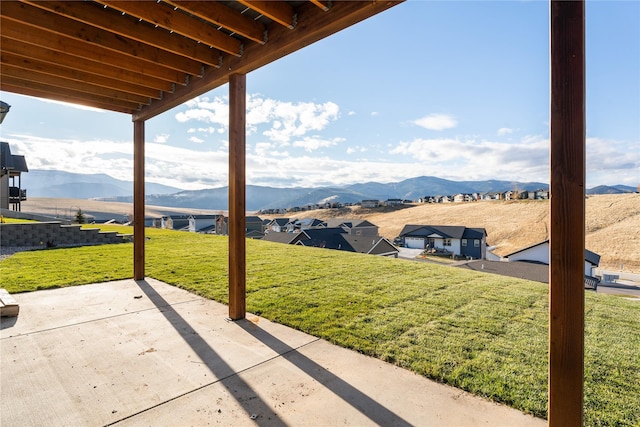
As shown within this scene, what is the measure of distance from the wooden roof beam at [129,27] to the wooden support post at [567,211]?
335 cm

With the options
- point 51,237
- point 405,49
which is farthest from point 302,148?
point 405,49

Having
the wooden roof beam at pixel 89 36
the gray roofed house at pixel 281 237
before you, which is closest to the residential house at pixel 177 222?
the gray roofed house at pixel 281 237

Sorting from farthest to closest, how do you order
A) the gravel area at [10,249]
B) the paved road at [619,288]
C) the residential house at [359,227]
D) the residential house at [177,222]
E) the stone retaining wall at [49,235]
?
the residential house at [177,222]
the residential house at [359,227]
the paved road at [619,288]
the stone retaining wall at [49,235]
the gravel area at [10,249]

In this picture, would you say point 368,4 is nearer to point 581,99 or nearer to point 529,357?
point 581,99

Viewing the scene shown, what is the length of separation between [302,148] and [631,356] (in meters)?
42.2

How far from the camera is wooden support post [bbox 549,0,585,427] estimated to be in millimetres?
1409

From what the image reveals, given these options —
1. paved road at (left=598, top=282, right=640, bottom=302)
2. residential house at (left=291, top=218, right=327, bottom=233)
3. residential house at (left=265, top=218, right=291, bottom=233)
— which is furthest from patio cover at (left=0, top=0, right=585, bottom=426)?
residential house at (left=265, top=218, right=291, bottom=233)

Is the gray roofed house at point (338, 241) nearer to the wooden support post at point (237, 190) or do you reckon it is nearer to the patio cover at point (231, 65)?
the wooden support post at point (237, 190)

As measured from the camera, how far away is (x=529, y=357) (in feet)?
8.75

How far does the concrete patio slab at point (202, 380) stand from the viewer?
195 centimetres

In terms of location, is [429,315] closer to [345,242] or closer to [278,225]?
[345,242]

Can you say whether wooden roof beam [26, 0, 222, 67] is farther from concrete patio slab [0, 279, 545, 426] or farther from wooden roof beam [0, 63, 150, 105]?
concrete patio slab [0, 279, 545, 426]

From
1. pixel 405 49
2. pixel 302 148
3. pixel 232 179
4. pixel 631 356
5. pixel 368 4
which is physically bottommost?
pixel 631 356

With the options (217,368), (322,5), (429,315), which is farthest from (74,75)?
(429,315)
